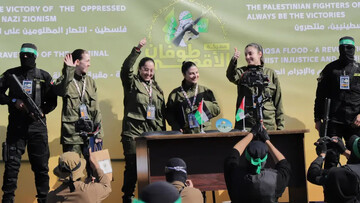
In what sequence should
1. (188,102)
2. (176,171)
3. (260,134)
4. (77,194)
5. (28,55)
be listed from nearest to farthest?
(176,171) < (77,194) < (260,134) < (28,55) < (188,102)

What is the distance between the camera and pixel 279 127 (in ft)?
19.4

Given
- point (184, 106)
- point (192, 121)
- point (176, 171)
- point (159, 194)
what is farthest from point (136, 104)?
point (159, 194)

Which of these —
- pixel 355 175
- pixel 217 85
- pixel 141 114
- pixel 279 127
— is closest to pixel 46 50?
pixel 141 114

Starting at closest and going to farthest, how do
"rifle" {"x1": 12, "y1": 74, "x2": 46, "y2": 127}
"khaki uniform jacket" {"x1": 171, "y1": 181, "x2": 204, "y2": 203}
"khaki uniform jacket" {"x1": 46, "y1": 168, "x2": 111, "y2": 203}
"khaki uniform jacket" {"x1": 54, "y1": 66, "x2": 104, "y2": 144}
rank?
"khaki uniform jacket" {"x1": 171, "y1": 181, "x2": 204, "y2": 203} → "khaki uniform jacket" {"x1": 46, "y1": 168, "x2": 111, "y2": 203} → "rifle" {"x1": 12, "y1": 74, "x2": 46, "y2": 127} → "khaki uniform jacket" {"x1": 54, "y1": 66, "x2": 104, "y2": 144}

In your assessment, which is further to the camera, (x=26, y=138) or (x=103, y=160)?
(x=26, y=138)

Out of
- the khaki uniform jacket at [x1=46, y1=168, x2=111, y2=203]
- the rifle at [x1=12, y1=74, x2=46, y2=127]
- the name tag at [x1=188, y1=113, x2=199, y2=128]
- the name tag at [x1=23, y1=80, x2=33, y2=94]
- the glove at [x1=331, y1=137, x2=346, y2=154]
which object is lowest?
the khaki uniform jacket at [x1=46, y1=168, x2=111, y2=203]

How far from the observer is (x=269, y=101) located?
19.5ft

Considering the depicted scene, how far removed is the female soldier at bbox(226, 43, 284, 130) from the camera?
5777mm

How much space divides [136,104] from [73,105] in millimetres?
603

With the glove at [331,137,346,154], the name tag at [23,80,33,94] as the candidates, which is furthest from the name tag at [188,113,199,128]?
the glove at [331,137,346,154]

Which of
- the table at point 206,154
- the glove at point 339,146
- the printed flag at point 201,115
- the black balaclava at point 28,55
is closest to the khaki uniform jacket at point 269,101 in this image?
the printed flag at point 201,115

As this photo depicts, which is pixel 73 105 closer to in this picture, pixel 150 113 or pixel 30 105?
pixel 30 105

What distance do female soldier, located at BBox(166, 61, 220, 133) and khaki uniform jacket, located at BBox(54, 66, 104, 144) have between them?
2.39 ft

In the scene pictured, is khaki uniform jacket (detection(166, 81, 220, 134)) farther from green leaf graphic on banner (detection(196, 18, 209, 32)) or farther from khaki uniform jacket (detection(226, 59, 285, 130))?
green leaf graphic on banner (detection(196, 18, 209, 32))
